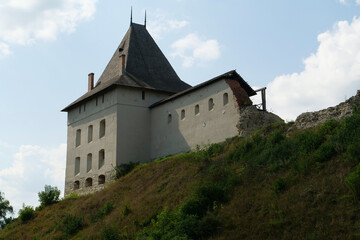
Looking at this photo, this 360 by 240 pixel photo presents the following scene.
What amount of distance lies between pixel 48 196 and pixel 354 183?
23.8 m

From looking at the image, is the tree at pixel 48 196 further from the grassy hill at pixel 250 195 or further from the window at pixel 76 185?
the grassy hill at pixel 250 195

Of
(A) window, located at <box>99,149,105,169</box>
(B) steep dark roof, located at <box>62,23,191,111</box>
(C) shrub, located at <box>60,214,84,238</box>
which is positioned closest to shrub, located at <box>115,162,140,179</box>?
(A) window, located at <box>99,149,105,169</box>

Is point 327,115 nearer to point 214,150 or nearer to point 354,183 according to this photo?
point 214,150

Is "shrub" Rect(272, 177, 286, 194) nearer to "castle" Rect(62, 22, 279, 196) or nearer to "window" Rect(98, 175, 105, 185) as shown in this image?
"castle" Rect(62, 22, 279, 196)

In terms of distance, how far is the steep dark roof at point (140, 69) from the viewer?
33.1m

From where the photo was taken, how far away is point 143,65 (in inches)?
1401

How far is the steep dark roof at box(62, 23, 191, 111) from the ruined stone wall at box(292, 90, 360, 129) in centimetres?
1403

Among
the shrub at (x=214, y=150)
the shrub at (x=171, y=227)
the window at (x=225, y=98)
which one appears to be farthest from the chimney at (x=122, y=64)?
the shrub at (x=171, y=227)

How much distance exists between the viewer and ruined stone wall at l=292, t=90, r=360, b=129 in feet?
62.2

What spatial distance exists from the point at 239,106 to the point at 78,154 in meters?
15.1

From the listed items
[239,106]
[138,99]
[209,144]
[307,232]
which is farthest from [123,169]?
[307,232]

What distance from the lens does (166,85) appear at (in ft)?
112

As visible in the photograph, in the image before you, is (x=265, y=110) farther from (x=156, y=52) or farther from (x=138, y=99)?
(x=156, y=52)

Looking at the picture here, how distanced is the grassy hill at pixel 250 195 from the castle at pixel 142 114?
9.09 feet
